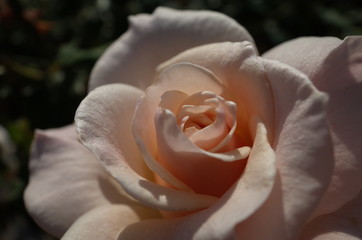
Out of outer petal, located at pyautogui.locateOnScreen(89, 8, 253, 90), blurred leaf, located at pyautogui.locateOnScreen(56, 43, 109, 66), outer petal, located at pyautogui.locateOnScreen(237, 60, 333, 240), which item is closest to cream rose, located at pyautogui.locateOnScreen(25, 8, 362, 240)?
outer petal, located at pyautogui.locateOnScreen(237, 60, 333, 240)

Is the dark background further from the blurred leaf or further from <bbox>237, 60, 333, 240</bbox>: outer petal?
<bbox>237, 60, 333, 240</bbox>: outer petal

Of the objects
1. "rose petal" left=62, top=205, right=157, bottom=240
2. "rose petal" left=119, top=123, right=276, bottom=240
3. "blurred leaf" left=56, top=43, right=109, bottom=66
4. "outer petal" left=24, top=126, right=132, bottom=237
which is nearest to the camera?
"rose petal" left=119, top=123, right=276, bottom=240

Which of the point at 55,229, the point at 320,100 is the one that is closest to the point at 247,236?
the point at 320,100

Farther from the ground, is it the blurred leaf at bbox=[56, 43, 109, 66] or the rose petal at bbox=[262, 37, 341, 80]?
the rose petal at bbox=[262, 37, 341, 80]

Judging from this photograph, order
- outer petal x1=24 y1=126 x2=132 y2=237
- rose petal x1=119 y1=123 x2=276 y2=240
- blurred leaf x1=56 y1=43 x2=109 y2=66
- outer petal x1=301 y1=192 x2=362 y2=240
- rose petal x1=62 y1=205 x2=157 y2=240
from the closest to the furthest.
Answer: rose petal x1=119 y1=123 x2=276 y2=240, outer petal x1=301 y1=192 x2=362 y2=240, rose petal x1=62 y1=205 x2=157 y2=240, outer petal x1=24 y1=126 x2=132 y2=237, blurred leaf x1=56 y1=43 x2=109 y2=66

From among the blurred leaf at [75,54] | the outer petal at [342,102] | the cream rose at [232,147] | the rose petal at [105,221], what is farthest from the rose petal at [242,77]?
the blurred leaf at [75,54]

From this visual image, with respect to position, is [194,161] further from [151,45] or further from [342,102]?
[151,45]

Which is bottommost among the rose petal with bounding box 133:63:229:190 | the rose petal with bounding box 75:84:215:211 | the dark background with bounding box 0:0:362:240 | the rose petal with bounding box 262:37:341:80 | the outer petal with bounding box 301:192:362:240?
the dark background with bounding box 0:0:362:240

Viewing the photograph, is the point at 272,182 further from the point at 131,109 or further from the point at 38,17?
the point at 38,17

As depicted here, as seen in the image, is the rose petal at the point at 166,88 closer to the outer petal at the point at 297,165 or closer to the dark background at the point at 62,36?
the outer petal at the point at 297,165
